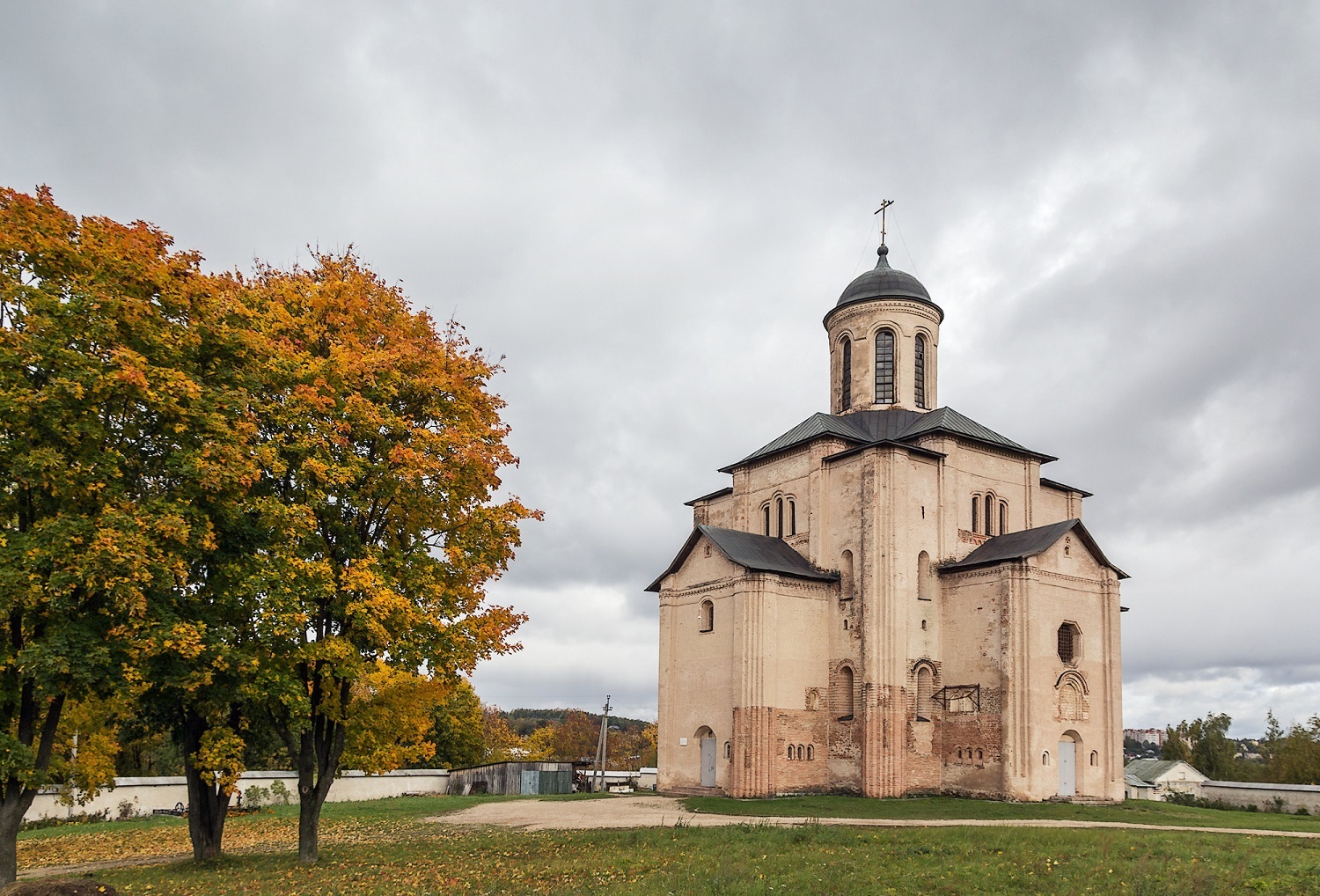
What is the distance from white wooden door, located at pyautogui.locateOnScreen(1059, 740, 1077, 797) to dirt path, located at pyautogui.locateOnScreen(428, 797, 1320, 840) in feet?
25.3

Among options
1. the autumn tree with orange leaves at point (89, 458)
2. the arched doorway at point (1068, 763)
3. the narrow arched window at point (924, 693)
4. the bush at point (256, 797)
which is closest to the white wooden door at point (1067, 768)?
the arched doorway at point (1068, 763)

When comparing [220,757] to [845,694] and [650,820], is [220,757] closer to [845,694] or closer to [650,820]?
[650,820]

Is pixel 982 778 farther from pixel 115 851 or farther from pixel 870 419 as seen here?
pixel 115 851

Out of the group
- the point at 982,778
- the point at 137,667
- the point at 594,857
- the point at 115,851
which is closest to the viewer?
the point at 137,667

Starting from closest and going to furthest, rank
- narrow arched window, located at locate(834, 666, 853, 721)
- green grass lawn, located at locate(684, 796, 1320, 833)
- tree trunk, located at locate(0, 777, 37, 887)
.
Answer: tree trunk, located at locate(0, 777, 37, 887), green grass lawn, located at locate(684, 796, 1320, 833), narrow arched window, located at locate(834, 666, 853, 721)

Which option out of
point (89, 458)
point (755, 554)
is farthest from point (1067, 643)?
point (89, 458)

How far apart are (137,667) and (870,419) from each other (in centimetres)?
2946

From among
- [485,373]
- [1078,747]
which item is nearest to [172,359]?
[485,373]

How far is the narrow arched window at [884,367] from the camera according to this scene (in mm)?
40469

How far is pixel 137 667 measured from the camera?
15.4 meters

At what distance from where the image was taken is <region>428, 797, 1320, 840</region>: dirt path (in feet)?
77.6

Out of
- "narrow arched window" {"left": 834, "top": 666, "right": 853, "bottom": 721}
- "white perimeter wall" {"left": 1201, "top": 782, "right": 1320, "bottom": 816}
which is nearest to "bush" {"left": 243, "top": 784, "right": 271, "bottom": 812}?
"narrow arched window" {"left": 834, "top": 666, "right": 853, "bottom": 721}

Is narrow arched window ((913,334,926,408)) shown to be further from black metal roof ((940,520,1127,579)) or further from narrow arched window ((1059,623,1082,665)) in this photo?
narrow arched window ((1059,623,1082,665))

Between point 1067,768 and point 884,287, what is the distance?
19.3 meters
